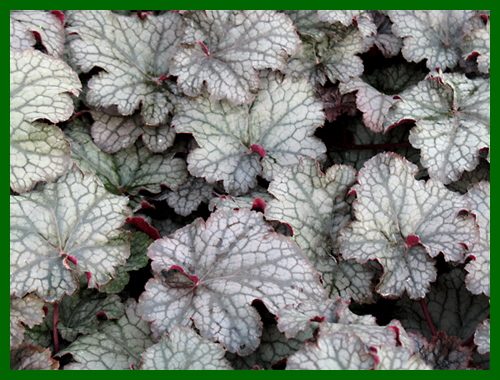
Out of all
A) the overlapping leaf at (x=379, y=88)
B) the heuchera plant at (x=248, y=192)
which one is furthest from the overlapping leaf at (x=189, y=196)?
the overlapping leaf at (x=379, y=88)

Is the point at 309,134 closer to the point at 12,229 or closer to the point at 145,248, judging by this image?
the point at 145,248

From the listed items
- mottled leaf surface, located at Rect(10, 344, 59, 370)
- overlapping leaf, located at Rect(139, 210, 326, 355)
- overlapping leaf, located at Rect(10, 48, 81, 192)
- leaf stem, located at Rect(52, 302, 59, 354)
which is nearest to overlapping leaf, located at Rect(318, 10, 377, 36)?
overlapping leaf, located at Rect(139, 210, 326, 355)

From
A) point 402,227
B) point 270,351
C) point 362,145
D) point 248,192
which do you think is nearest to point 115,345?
point 270,351

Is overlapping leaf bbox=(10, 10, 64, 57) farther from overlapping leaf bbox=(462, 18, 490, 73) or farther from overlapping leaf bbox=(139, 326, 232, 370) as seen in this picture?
overlapping leaf bbox=(462, 18, 490, 73)

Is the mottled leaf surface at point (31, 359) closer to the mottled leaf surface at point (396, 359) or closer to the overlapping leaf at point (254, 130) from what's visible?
the overlapping leaf at point (254, 130)

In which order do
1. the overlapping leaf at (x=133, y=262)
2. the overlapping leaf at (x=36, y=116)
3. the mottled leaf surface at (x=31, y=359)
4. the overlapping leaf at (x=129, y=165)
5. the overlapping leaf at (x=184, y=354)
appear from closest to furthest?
the overlapping leaf at (x=184, y=354) < the mottled leaf surface at (x=31, y=359) < the overlapping leaf at (x=36, y=116) < the overlapping leaf at (x=133, y=262) < the overlapping leaf at (x=129, y=165)
